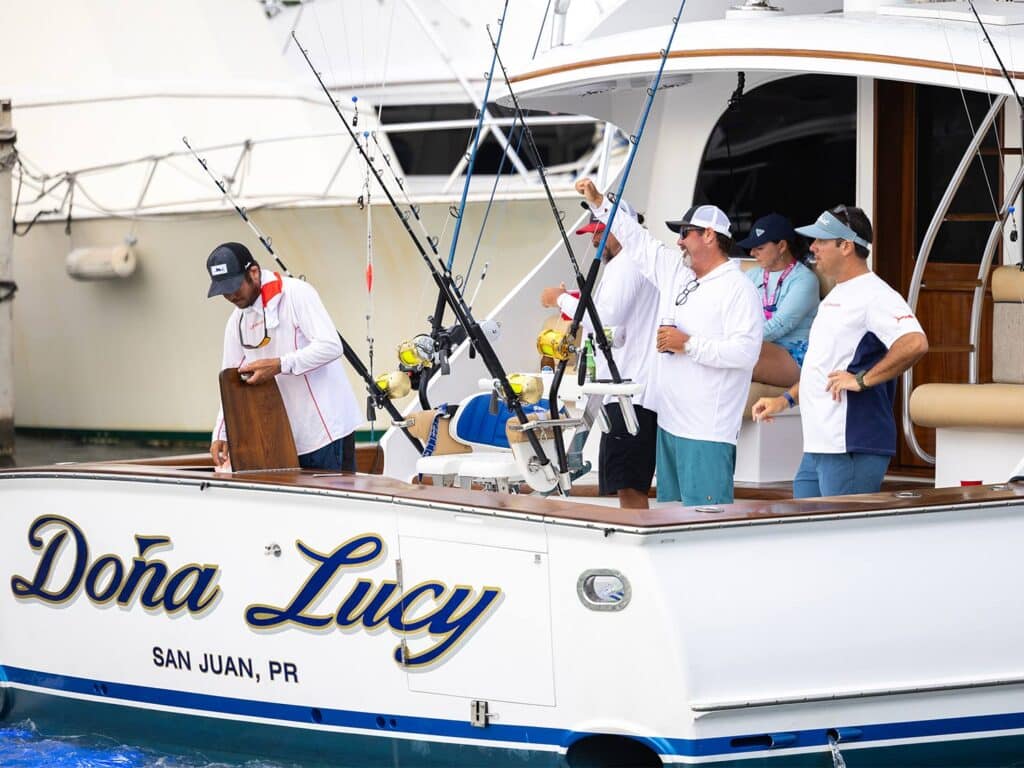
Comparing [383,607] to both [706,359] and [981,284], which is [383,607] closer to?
[706,359]

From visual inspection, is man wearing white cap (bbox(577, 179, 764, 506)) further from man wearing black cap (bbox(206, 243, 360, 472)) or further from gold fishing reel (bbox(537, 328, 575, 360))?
man wearing black cap (bbox(206, 243, 360, 472))

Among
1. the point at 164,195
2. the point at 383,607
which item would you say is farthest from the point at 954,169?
the point at 164,195

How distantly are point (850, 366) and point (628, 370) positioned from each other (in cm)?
110

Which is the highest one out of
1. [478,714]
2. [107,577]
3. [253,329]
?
[253,329]

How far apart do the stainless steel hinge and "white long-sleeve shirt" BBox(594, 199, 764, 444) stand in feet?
4.56

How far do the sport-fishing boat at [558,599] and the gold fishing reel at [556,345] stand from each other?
22cm

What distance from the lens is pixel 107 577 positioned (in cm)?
559

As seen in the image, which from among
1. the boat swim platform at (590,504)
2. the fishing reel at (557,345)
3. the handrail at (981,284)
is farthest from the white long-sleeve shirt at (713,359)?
the handrail at (981,284)

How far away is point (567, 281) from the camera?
824 cm

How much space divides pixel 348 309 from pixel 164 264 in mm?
1976

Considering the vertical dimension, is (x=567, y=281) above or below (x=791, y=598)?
above

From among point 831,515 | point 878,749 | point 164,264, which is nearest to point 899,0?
point 831,515

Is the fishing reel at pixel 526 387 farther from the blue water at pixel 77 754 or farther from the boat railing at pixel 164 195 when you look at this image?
the boat railing at pixel 164 195

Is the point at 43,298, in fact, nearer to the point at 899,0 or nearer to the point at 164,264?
the point at 164,264
